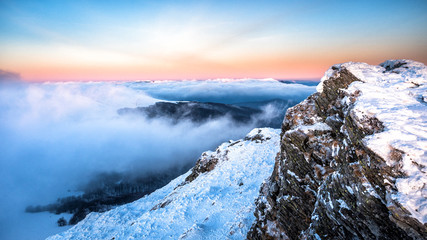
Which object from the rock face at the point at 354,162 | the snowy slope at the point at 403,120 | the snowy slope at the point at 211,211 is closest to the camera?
the snowy slope at the point at 403,120

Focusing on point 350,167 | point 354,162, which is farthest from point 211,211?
point 354,162

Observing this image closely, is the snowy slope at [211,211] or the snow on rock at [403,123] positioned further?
the snowy slope at [211,211]

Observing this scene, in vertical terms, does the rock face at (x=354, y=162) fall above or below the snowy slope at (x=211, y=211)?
above

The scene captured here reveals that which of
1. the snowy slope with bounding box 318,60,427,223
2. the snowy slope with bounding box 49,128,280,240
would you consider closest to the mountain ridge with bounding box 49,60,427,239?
the snowy slope with bounding box 318,60,427,223

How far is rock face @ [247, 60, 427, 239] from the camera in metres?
5.47

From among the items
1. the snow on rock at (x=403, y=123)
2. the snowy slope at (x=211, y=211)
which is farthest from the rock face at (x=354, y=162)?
the snowy slope at (x=211, y=211)

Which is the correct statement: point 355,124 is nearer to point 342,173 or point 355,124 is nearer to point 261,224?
point 342,173

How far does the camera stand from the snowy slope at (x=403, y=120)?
5.12m

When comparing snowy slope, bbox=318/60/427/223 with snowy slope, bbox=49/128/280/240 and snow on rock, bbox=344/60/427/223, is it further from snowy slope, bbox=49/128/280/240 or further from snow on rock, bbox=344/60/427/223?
snowy slope, bbox=49/128/280/240

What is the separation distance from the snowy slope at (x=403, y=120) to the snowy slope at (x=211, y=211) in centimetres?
1384

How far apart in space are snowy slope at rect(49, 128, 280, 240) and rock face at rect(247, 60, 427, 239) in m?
5.84

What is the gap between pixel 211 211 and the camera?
21656mm

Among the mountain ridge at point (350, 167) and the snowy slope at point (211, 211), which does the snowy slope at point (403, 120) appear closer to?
the mountain ridge at point (350, 167)

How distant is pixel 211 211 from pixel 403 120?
20351 millimetres
